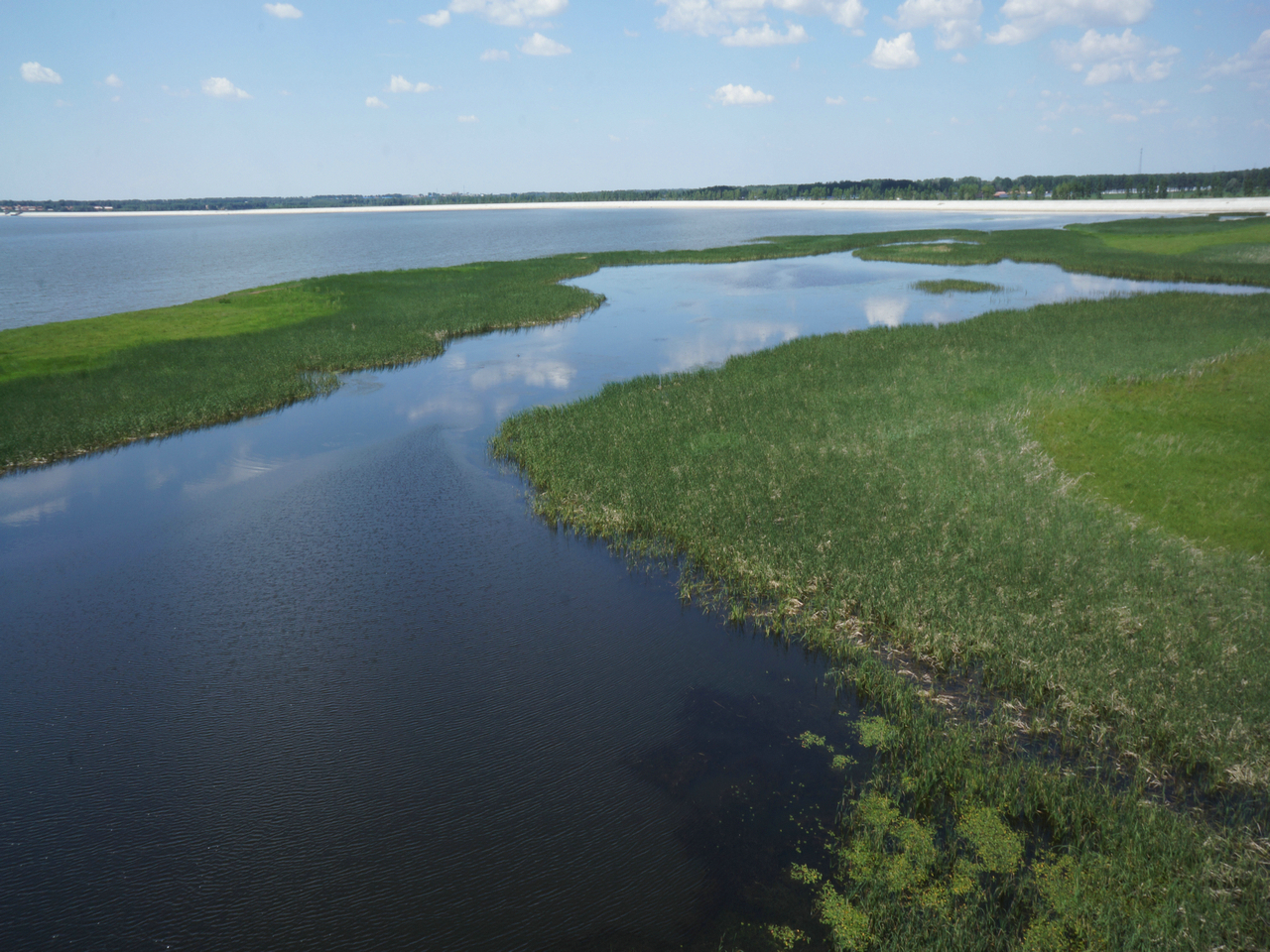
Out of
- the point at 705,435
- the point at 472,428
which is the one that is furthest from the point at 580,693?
the point at 472,428

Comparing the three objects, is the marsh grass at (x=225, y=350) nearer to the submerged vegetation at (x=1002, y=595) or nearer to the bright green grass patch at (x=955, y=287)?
the submerged vegetation at (x=1002, y=595)

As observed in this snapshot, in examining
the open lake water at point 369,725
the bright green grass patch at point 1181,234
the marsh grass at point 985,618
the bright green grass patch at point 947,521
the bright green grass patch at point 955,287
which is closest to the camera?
the marsh grass at point 985,618

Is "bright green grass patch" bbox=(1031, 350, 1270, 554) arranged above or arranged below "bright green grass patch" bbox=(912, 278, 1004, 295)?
below

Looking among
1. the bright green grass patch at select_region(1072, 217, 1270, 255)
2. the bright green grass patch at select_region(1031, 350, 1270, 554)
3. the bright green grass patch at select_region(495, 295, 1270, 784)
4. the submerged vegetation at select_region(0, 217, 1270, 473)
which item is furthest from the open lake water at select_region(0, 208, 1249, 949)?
the bright green grass patch at select_region(1072, 217, 1270, 255)

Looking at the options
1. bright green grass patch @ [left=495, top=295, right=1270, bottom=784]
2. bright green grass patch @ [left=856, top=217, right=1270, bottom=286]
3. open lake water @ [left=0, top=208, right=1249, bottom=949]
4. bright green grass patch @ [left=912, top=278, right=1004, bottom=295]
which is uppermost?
bright green grass patch @ [left=856, top=217, right=1270, bottom=286]

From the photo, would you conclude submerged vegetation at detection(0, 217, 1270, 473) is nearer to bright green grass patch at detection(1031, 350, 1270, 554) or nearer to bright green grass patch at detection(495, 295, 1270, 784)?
bright green grass patch at detection(495, 295, 1270, 784)

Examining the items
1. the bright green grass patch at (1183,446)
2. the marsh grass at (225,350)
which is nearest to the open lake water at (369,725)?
the marsh grass at (225,350)

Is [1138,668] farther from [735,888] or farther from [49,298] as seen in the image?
[49,298]

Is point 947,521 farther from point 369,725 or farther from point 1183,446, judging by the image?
point 369,725
